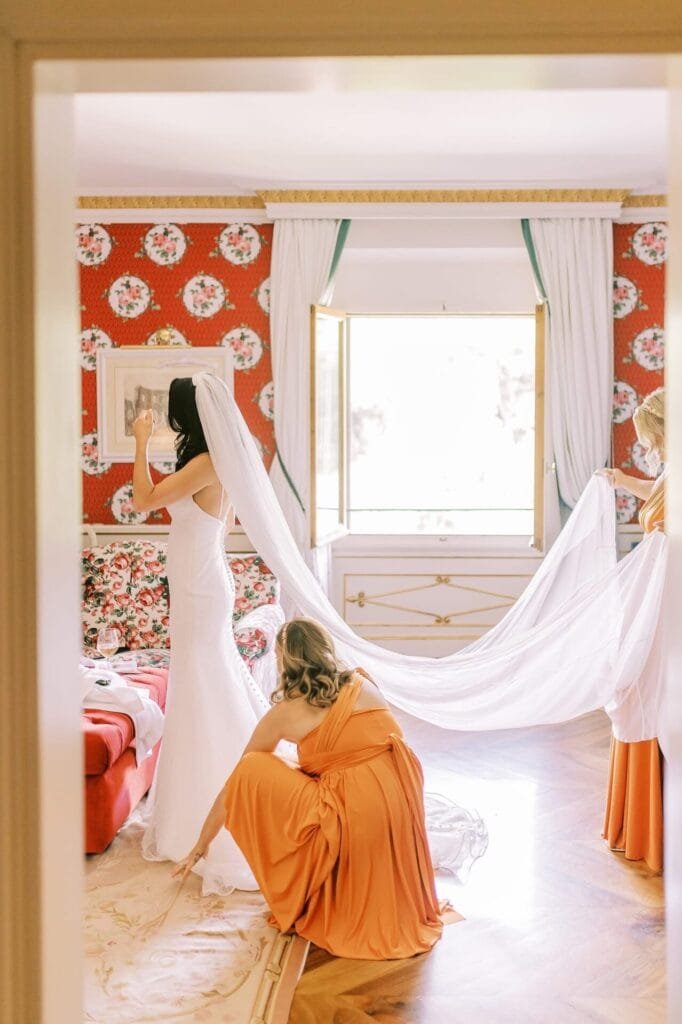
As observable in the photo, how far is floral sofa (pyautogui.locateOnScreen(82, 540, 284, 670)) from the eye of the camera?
5637 millimetres

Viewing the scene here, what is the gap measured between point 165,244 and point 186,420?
130 inches

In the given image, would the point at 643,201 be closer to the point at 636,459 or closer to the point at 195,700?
the point at 636,459

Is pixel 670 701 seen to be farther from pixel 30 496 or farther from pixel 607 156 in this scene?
pixel 607 156

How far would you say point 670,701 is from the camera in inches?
63.6

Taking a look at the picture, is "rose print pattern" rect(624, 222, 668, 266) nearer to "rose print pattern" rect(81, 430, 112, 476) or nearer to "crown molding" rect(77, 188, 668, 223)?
"crown molding" rect(77, 188, 668, 223)

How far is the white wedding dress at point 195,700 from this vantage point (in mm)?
3928

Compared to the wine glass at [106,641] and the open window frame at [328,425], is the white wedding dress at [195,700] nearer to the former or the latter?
the wine glass at [106,641]

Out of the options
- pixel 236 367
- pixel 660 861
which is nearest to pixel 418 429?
pixel 236 367

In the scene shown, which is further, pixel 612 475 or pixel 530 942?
pixel 612 475

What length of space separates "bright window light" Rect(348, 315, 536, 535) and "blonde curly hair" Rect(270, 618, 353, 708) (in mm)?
4750

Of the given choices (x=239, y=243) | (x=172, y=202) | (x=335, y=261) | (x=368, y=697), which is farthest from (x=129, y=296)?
(x=368, y=697)

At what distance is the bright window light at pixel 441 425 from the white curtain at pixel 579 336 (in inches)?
54.3

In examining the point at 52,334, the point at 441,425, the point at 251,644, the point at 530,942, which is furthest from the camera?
the point at 441,425

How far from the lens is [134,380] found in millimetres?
6812
